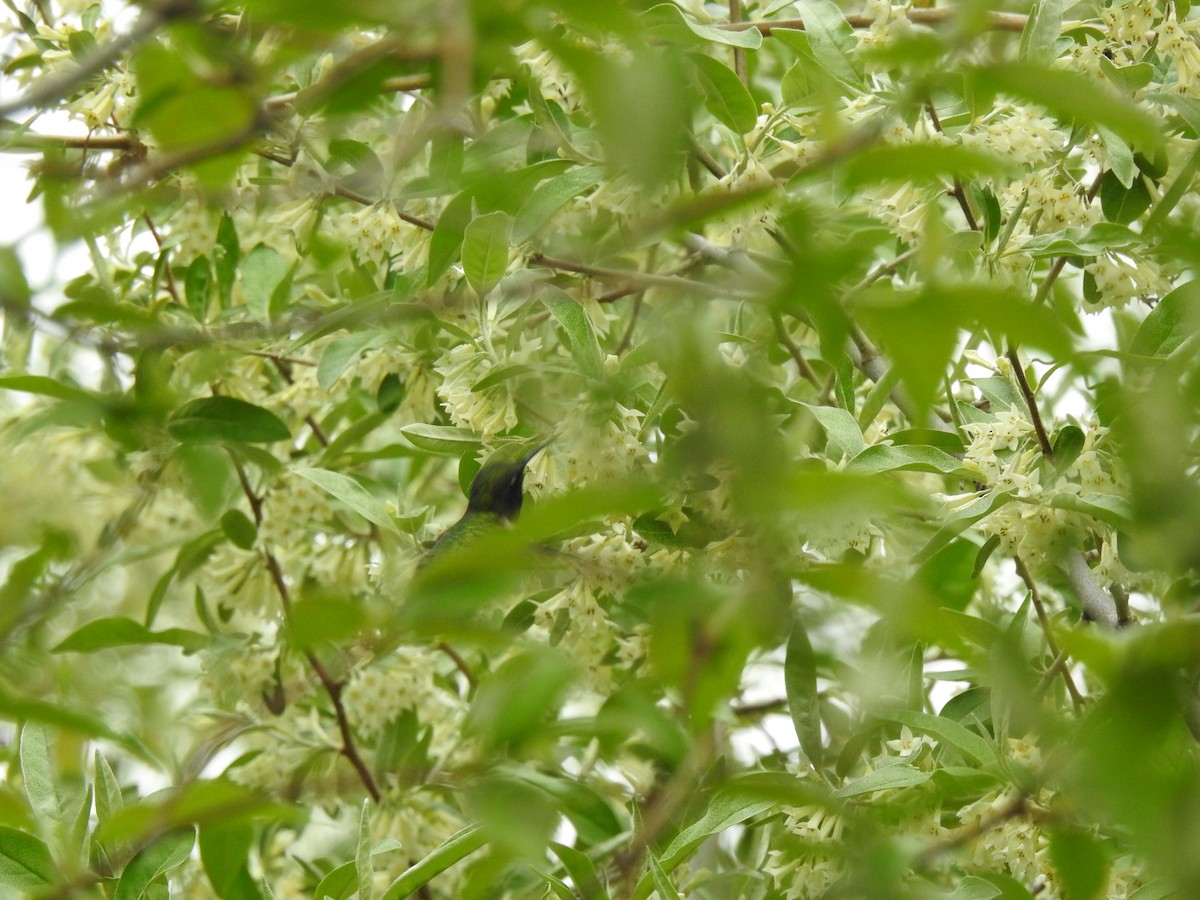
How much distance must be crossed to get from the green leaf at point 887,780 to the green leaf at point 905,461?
0.63 ft

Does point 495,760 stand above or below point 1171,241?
below

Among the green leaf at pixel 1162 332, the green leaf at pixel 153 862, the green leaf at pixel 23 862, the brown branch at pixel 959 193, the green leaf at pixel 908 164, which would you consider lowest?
the green leaf at pixel 153 862

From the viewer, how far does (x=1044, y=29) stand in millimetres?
817

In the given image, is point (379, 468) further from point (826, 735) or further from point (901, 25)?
point (901, 25)

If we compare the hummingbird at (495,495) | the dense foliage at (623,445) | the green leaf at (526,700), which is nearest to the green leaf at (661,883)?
the dense foliage at (623,445)

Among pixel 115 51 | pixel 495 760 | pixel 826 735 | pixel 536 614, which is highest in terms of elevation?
pixel 115 51

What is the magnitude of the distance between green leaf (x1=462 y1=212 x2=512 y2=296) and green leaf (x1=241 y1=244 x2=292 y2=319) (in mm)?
394

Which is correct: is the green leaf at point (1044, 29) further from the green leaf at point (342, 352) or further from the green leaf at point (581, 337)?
the green leaf at point (342, 352)

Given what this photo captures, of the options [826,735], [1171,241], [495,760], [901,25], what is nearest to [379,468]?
[826,735]

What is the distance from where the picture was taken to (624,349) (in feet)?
3.46

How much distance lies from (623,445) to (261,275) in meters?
0.57

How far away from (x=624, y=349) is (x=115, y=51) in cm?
66

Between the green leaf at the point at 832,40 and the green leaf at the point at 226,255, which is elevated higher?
the green leaf at the point at 832,40

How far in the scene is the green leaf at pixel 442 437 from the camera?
88cm
